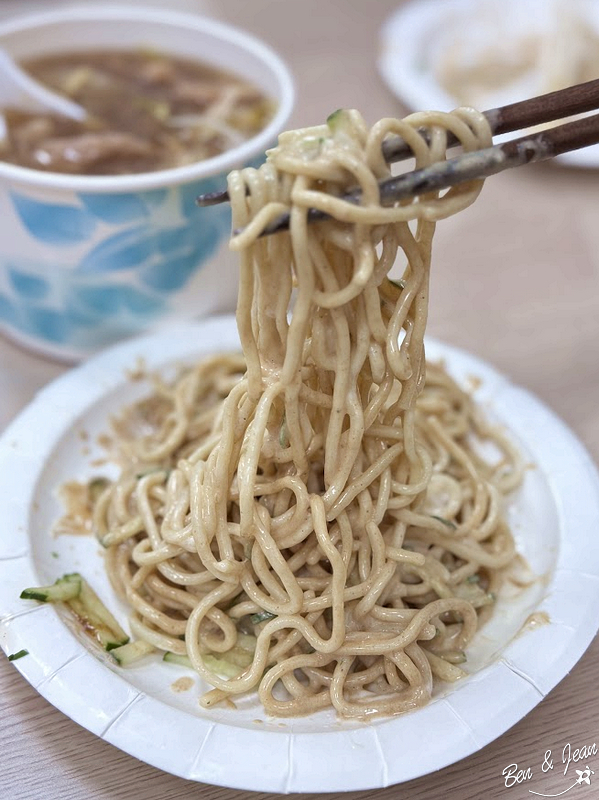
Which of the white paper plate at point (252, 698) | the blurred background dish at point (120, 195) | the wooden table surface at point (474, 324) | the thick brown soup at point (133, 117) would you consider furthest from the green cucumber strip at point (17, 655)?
the thick brown soup at point (133, 117)

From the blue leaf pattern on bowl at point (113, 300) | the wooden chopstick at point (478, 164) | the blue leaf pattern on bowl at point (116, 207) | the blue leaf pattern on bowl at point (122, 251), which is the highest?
the blue leaf pattern on bowl at point (116, 207)

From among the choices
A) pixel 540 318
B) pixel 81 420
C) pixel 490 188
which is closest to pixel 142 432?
pixel 81 420

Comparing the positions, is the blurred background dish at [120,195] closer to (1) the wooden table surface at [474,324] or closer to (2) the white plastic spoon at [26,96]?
(2) the white plastic spoon at [26,96]

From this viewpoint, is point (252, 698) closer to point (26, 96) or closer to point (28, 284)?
point (28, 284)

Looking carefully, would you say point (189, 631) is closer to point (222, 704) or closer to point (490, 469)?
point (222, 704)

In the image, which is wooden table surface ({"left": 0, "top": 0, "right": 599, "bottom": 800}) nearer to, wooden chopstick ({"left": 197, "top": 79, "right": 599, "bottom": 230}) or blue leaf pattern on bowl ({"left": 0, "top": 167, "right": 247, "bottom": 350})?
blue leaf pattern on bowl ({"left": 0, "top": 167, "right": 247, "bottom": 350})

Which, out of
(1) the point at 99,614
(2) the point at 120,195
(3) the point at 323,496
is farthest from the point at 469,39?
(1) the point at 99,614
